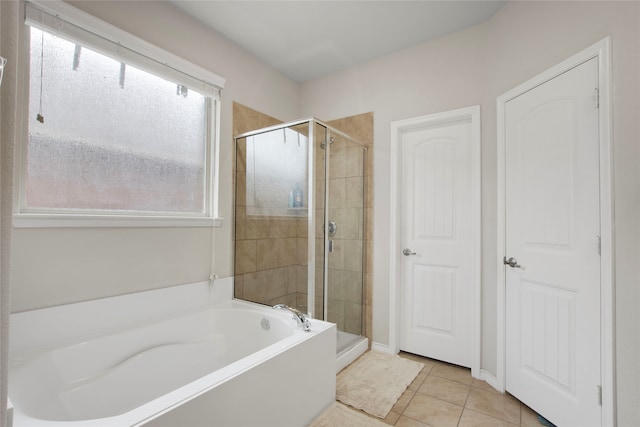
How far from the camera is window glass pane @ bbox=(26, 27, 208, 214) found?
1.64m

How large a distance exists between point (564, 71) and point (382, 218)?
158 cm

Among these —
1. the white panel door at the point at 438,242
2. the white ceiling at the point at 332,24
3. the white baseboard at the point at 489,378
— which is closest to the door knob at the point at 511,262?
the white panel door at the point at 438,242

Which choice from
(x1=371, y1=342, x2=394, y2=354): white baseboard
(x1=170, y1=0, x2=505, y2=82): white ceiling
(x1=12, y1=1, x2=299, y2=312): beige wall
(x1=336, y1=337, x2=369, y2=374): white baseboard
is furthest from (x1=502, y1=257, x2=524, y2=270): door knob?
(x1=12, y1=1, x2=299, y2=312): beige wall

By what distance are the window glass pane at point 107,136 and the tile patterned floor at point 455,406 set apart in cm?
207

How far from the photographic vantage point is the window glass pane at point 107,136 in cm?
164

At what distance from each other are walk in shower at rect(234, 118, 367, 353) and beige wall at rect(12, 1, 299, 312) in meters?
0.17

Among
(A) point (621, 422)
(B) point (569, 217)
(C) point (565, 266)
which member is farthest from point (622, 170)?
(A) point (621, 422)

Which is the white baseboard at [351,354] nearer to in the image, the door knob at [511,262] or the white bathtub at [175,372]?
the white bathtub at [175,372]

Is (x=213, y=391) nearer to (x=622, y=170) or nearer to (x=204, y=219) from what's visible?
(x=204, y=219)

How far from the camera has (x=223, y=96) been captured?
250 centimetres

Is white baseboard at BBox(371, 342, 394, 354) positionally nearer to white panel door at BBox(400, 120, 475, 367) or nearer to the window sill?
white panel door at BBox(400, 120, 475, 367)

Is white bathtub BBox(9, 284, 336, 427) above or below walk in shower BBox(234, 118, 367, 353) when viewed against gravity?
below

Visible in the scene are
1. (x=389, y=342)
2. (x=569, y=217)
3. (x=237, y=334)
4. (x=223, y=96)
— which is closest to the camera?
(x=569, y=217)

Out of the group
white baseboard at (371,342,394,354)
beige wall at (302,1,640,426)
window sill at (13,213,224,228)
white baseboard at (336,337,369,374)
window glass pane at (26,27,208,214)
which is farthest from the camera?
white baseboard at (371,342,394,354)
